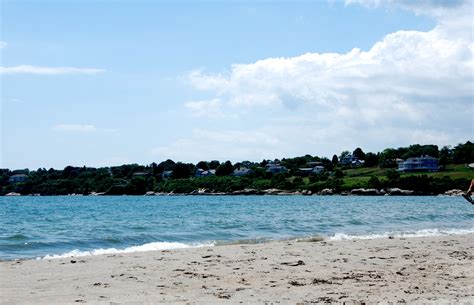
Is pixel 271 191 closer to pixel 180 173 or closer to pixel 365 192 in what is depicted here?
pixel 365 192

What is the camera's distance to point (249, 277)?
11.9 meters

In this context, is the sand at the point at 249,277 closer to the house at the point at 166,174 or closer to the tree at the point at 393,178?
the tree at the point at 393,178

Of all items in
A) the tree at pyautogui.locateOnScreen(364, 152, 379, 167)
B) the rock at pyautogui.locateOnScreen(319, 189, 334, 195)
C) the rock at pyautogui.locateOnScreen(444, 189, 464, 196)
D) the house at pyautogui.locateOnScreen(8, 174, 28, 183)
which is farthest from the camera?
the tree at pyautogui.locateOnScreen(364, 152, 379, 167)

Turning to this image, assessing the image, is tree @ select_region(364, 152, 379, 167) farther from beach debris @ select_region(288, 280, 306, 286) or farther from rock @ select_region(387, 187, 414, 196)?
beach debris @ select_region(288, 280, 306, 286)

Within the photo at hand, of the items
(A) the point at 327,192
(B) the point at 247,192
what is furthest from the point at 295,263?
(B) the point at 247,192

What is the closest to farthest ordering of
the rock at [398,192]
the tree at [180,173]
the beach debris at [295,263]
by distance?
the beach debris at [295,263] → the rock at [398,192] → the tree at [180,173]

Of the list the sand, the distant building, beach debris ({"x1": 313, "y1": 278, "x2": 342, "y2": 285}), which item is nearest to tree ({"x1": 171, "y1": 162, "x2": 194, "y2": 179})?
the distant building

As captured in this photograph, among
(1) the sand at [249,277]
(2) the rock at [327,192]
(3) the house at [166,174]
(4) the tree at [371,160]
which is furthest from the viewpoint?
(3) the house at [166,174]

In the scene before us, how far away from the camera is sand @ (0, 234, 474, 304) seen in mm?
9711

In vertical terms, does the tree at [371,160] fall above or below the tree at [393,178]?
above

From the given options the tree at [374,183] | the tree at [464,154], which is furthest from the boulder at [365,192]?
the tree at [464,154]

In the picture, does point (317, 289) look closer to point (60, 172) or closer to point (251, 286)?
point (251, 286)

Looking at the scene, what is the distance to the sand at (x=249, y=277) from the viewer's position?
971 centimetres

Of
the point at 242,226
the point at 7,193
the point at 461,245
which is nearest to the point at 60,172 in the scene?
the point at 7,193
